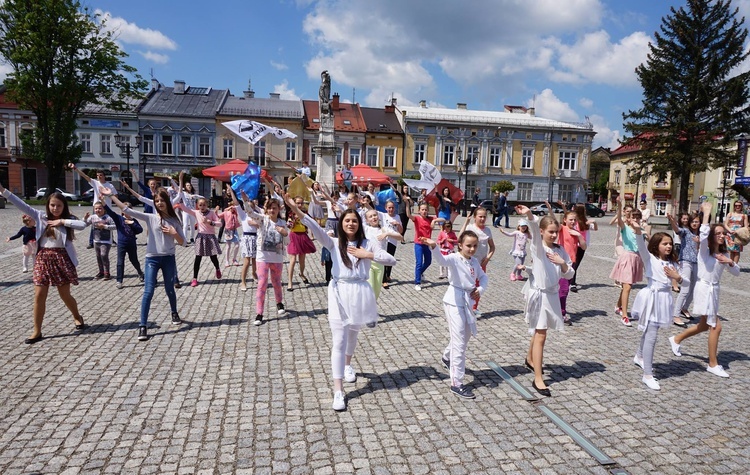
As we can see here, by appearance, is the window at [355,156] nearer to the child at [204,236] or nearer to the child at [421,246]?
the child at [421,246]

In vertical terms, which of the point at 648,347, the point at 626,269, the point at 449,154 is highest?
the point at 449,154

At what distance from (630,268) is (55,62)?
3680 centimetres

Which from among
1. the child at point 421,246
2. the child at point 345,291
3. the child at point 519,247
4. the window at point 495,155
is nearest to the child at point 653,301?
the child at point 345,291

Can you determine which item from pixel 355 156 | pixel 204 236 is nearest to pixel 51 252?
pixel 204 236

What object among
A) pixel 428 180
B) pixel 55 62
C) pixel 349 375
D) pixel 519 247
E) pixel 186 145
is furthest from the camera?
pixel 186 145

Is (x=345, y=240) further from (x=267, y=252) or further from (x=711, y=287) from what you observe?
(x=711, y=287)

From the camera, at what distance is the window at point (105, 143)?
1932 inches

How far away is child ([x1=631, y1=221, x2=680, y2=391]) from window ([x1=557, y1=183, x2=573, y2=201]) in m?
Answer: 54.2

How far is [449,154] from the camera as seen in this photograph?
2154 inches

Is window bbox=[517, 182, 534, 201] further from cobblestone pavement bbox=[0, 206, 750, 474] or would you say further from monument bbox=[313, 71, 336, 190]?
cobblestone pavement bbox=[0, 206, 750, 474]

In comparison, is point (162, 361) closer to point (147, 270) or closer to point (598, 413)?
point (147, 270)

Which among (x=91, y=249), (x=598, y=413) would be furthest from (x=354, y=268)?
(x=91, y=249)

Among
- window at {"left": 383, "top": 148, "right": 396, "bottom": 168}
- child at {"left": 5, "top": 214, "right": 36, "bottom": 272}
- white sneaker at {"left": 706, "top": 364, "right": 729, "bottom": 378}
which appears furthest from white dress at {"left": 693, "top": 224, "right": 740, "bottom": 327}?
window at {"left": 383, "top": 148, "right": 396, "bottom": 168}

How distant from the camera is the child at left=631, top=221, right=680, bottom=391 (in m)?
5.21
